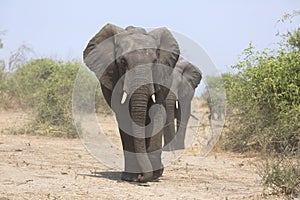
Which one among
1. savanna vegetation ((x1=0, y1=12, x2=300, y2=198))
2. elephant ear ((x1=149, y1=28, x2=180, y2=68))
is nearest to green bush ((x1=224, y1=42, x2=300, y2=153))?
savanna vegetation ((x1=0, y1=12, x2=300, y2=198))

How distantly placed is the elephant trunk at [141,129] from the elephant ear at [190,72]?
21.1 feet

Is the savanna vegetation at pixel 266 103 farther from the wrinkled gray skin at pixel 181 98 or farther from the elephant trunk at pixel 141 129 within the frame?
the elephant trunk at pixel 141 129

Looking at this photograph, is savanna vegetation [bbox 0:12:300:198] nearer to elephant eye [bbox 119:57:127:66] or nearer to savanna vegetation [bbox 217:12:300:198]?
savanna vegetation [bbox 217:12:300:198]

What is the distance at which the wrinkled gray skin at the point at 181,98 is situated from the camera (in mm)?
12227

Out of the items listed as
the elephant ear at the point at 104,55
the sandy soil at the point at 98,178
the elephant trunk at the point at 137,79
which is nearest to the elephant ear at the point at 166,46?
the elephant ear at the point at 104,55

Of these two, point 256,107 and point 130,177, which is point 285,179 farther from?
point 256,107

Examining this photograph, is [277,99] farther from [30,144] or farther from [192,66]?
[30,144]

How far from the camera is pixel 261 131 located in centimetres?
1180

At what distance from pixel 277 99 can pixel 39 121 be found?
255 inches

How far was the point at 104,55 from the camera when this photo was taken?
324 inches

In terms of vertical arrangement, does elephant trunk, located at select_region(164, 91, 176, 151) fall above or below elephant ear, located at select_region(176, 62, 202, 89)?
below

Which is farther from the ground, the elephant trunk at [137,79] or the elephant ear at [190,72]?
the elephant ear at [190,72]

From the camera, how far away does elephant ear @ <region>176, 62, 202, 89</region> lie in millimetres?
13938

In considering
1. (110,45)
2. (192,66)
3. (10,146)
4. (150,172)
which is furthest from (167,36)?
(192,66)
